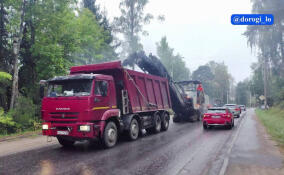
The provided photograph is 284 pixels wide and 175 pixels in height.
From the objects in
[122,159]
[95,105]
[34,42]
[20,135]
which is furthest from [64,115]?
[34,42]

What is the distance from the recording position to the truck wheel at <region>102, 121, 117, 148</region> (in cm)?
879

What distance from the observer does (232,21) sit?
8445 mm

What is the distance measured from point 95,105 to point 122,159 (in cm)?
214

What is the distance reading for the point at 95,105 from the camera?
27.5 feet

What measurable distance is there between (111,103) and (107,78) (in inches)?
38.3

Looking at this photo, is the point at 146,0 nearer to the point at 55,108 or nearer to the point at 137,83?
the point at 137,83

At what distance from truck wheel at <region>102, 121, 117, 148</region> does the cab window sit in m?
1.17

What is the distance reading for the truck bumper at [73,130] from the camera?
808cm

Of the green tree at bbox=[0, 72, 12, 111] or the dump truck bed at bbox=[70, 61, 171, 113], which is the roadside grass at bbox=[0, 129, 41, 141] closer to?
the green tree at bbox=[0, 72, 12, 111]

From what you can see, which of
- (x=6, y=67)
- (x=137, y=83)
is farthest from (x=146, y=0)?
(x=137, y=83)

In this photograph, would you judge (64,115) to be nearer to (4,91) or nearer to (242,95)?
(4,91)

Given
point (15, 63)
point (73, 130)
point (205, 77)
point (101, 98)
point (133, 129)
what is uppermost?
point (205, 77)

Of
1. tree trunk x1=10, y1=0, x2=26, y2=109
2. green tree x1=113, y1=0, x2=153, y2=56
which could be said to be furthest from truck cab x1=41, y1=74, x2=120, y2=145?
green tree x1=113, y1=0, x2=153, y2=56

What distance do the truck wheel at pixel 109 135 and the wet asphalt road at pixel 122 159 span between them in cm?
24
